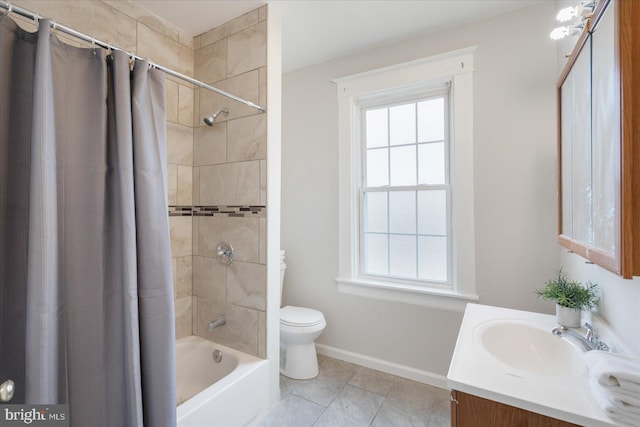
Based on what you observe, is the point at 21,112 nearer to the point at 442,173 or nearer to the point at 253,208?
the point at 253,208

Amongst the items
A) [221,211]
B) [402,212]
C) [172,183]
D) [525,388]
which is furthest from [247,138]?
[525,388]

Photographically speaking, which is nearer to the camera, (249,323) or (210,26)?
(249,323)

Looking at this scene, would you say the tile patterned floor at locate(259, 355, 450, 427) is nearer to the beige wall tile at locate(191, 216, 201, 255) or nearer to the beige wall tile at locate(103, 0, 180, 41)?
the beige wall tile at locate(191, 216, 201, 255)

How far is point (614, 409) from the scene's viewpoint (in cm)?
72

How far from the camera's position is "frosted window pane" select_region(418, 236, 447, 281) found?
2.13m

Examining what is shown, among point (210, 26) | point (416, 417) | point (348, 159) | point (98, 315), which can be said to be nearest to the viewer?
point (98, 315)

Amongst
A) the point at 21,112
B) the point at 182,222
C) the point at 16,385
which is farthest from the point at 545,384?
the point at 182,222

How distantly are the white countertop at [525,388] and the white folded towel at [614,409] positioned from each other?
18mm

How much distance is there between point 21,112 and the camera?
889 mm

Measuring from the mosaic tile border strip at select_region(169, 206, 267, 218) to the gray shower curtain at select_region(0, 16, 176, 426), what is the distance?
68cm

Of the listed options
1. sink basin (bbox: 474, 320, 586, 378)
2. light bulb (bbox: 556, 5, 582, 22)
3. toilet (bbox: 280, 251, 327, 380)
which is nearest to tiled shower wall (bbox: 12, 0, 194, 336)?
toilet (bbox: 280, 251, 327, 380)

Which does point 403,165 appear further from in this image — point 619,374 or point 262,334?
point 619,374

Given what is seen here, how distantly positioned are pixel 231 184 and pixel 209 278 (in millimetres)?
691

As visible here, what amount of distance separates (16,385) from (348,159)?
216 cm
